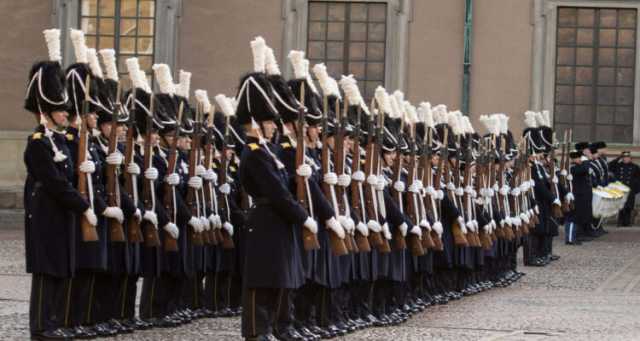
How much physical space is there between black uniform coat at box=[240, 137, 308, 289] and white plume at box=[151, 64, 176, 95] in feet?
8.15

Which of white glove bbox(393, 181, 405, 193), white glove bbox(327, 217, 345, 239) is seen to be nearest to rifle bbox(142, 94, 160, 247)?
white glove bbox(327, 217, 345, 239)

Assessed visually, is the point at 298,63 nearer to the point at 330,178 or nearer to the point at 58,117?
the point at 330,178

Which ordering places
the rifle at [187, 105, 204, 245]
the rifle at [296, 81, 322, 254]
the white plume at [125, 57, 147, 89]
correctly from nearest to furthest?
the rifle at [296, 81, 322, 254]
the white plume at [125, 57, 147, 89]
the rifle at [187, 105, 204, 245]

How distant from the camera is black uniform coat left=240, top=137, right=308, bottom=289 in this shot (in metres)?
10.1

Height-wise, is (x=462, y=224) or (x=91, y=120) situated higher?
(x=91, y=120)

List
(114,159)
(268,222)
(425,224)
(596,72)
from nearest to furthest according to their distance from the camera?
(268,222) → (114,159) → (425,224) → (596,72)

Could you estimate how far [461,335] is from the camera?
11680 millimetres

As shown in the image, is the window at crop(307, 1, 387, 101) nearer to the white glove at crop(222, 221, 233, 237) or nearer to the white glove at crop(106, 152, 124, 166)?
the white glove at crop(222, 221, 233, 237)

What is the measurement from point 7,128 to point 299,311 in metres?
16.8

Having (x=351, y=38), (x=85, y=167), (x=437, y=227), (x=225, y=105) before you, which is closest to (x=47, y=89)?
(x=85, y=167)

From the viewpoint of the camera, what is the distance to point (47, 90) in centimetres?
1063

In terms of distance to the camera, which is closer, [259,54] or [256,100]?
[256,100]

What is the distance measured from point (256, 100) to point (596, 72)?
55.1 ft

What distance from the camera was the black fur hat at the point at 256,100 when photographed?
34.0 ft
